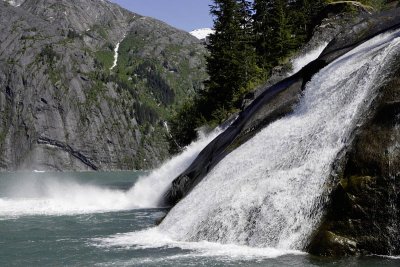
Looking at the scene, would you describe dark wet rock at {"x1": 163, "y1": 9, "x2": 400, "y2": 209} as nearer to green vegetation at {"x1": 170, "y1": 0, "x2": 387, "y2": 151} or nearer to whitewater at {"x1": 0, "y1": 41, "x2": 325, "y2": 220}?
whitewater at {"x1": 0, "y1": 41, "x2": 325, "y2": 220}

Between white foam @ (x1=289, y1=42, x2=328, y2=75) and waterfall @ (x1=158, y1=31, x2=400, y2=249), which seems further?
white foam @ (x1=289, y1=42, x2=328, y2=75)

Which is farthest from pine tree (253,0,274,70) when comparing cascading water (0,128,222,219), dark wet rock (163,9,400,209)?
dark wet rock (163,9,400,209)

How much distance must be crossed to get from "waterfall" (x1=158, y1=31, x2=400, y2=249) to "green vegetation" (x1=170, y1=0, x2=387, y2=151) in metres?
26.5

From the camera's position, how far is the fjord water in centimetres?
1816

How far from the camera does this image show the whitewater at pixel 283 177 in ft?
61.7

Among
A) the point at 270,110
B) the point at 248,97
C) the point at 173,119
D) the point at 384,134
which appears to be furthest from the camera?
the point at 173,119

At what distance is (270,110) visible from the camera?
28.6m

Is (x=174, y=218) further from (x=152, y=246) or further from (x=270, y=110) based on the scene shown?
(x=270, y=110)

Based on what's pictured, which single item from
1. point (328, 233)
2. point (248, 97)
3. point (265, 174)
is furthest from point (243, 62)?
point (328, 233)

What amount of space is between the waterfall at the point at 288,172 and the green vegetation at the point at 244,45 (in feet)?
86.9

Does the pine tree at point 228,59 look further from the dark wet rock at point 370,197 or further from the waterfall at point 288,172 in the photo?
the dark wet rock at point 370,197

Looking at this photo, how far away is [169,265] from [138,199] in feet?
87.9

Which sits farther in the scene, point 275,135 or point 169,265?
point 275,135

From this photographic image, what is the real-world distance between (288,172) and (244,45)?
4081cm
